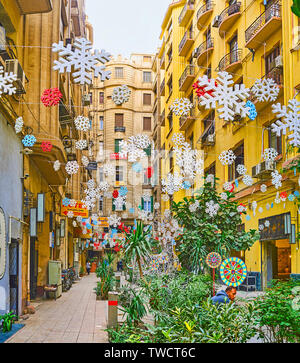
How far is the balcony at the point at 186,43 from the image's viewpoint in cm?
2103

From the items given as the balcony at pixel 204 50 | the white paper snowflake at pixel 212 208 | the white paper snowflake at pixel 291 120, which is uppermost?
the balcony at pixel 204 50

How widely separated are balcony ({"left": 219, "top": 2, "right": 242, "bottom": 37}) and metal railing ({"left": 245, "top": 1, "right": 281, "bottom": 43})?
154cm

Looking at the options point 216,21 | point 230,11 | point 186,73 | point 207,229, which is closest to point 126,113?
point 207,229

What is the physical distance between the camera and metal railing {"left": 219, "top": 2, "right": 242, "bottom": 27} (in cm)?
1814

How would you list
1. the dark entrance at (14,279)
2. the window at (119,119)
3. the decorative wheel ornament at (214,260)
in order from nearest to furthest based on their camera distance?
the decorative wheel ornament at (214,260) < the dark entrance at (14,279) < the window at (119,119)

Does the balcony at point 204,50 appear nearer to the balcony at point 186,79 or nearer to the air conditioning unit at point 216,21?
the air conditioning unit at point 216,21

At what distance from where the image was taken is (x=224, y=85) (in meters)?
8.72

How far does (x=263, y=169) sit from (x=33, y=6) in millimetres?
7958

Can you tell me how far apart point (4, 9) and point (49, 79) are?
282 centimetres

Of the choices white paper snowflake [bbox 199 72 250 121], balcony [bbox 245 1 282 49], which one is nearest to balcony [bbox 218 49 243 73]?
balcony [bbox 245 1 282 49]

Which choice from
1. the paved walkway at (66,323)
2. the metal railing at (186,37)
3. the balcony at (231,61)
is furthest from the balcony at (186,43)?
the paved walkway at (66,323)

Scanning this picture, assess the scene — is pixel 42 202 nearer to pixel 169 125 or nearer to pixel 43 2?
pixel 43 2

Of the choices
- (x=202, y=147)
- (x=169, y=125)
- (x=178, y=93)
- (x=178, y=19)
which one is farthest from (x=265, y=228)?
(x=178, y=19)

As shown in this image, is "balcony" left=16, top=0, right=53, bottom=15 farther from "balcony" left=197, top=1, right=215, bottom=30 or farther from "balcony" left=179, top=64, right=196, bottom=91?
"balcony" left=197, top=1, right=215, bottom=30
